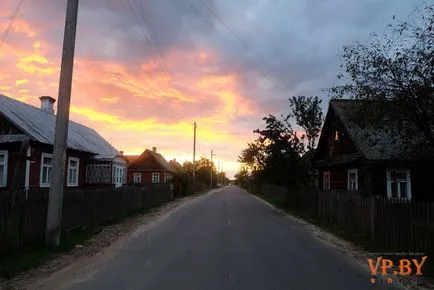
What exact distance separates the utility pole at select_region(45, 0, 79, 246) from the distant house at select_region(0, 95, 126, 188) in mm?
4264

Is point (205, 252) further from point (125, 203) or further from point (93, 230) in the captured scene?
point (125, 203)

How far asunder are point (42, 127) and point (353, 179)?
16950 millimetres

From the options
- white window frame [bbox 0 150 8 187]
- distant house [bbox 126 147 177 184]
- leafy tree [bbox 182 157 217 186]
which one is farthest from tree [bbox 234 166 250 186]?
white window frame [bbox 0 150 8 187]

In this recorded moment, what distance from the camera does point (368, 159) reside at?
72.3 ft

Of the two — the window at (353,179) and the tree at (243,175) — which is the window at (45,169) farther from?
the tree at (243,175)

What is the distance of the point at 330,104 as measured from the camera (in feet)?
91.6

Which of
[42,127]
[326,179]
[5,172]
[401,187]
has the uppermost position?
[42,127]

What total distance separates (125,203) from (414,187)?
14.9 metres

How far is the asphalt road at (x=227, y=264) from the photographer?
27.0 feet

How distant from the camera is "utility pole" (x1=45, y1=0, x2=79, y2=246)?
40.6 feet

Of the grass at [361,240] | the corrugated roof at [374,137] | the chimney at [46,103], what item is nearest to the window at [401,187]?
the corrugated roof at [374,137]

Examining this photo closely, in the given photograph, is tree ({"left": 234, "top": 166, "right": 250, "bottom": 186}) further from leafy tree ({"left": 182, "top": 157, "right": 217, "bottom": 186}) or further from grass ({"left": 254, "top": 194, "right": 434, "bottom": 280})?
grass ({"left": 254, "top": 194, "right": 434, "bottom": 280})

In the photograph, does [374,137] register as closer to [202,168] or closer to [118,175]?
[118,175]

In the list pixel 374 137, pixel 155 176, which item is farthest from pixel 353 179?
pixel 155 176
